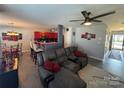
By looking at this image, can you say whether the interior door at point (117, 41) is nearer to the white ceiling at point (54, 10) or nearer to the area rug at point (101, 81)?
the white ceiling at point (54, 10)

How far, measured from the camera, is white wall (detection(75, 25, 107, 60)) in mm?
5762

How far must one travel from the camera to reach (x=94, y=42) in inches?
245

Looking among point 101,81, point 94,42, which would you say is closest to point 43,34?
point 94,42

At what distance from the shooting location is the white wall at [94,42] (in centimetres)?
576

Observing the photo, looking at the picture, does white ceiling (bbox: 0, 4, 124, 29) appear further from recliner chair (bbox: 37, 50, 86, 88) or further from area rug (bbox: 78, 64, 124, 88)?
area rug (bbox: 78, 64, 124, 88)

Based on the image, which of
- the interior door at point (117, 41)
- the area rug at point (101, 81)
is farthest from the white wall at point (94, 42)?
the interior door at point (117, 41)

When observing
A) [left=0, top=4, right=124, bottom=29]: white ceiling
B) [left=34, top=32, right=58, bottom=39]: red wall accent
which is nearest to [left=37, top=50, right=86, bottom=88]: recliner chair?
[left=0, top=4, right=124, bottom=29]: white ceiling

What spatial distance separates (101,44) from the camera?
582 cm

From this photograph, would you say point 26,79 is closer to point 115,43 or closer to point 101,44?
point 101,44

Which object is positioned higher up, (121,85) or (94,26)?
(94,26)

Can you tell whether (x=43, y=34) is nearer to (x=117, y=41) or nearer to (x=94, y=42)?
(x=94, y=42)
